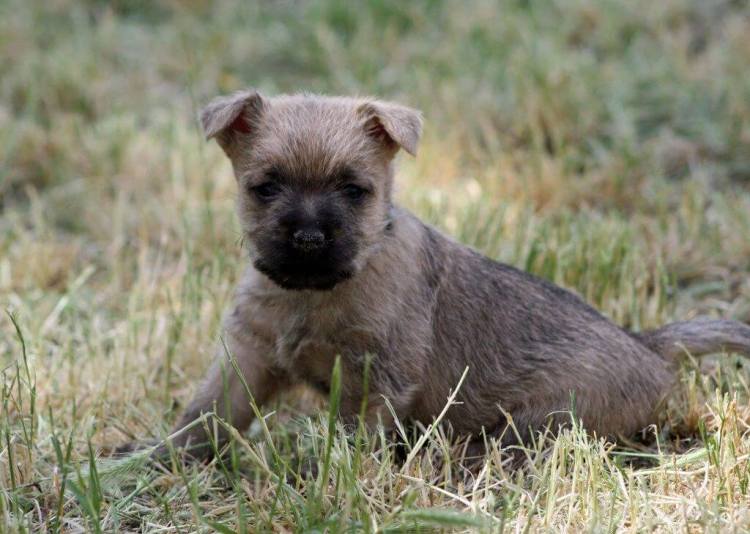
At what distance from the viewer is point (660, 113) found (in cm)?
752

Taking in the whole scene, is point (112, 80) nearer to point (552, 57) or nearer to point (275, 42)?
point (275, 42)

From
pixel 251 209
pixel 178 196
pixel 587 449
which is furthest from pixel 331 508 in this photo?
pixel 178 196

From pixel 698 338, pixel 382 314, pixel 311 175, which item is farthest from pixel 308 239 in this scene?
pixel 698 338

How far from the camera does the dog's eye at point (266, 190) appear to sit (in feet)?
12.5

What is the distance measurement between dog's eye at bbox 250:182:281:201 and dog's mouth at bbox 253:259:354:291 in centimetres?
26

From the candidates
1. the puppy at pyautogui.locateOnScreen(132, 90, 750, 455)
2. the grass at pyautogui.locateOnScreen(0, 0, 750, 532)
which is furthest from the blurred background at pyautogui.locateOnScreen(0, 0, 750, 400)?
the puppy at pyautogui.locateOnScreen(132, 90, 750, 455)

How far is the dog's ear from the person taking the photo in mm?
3938

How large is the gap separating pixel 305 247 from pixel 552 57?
489cm

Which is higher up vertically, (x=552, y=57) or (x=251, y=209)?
(x=552, y=57)

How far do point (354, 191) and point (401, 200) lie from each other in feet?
8.15

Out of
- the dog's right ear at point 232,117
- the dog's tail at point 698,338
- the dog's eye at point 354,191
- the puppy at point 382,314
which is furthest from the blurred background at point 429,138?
the dog's eye at point 354,191

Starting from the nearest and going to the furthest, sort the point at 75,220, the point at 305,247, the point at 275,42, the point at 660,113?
the point at 305,247 < the point at 75,220 < the point at 660,113 < the point at 275,42

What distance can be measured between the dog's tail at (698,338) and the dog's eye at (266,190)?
181cm

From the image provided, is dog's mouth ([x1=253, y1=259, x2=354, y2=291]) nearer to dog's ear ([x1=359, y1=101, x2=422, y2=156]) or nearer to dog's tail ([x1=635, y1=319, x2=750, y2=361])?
dog's ear ([x1=359, y1=101, x2=422, y2=156])
